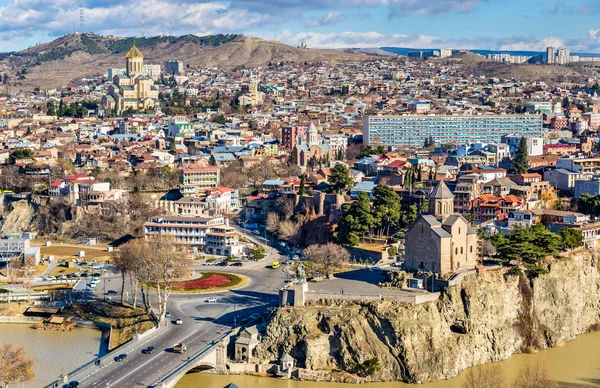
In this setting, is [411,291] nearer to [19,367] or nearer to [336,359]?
[336,359]

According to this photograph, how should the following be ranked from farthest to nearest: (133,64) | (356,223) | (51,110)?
(133,64)
(51,110)
(356,223)

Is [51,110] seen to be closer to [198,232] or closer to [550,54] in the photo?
[198,232]

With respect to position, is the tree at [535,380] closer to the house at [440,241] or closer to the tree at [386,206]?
the house at [440,241]

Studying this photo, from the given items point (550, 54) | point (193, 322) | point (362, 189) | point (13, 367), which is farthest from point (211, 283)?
point (550, 54)

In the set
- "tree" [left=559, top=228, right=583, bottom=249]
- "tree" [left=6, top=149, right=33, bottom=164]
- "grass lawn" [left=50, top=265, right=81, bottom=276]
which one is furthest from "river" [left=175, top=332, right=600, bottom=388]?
"tree" [left=6, top=149, right=33, bottom=164]

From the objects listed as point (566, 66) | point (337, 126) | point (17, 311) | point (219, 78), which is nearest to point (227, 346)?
point (17, 311)

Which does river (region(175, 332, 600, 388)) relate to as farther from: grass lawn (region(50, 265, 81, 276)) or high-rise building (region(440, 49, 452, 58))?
high-rise building (region(440, 49, 452, 58))
